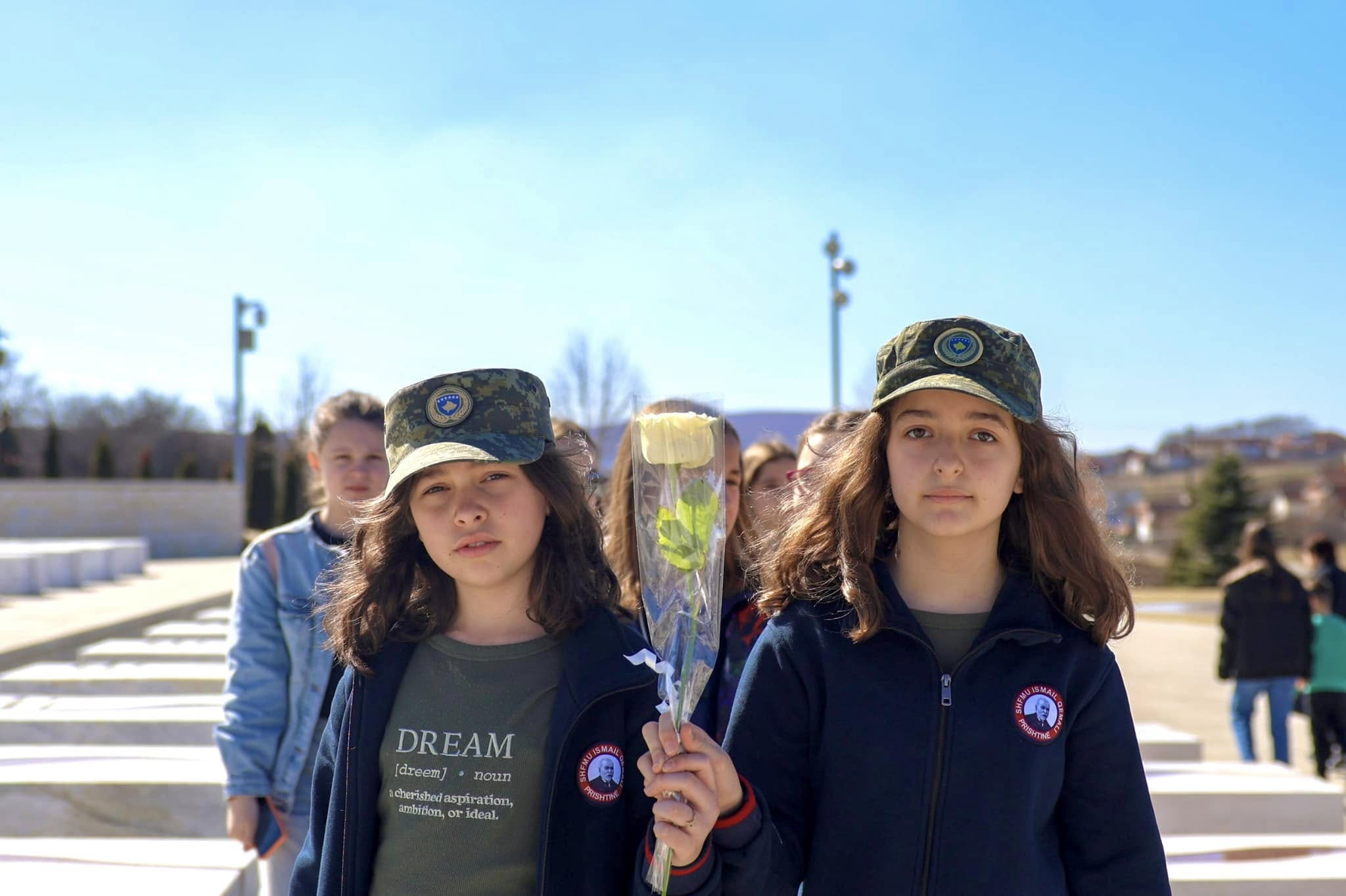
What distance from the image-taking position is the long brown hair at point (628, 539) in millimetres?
3213

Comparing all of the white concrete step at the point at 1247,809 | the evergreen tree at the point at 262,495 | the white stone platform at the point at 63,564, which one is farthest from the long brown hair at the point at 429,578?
the evergreen tree at the point at 262,495

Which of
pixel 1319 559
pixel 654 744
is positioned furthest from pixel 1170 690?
pixel 654 744

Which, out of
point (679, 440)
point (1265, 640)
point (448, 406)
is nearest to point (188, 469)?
point (1265, 640)

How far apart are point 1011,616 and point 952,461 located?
1.05 feet

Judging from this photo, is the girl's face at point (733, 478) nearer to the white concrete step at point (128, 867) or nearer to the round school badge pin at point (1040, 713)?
the round school badge pin at point (1040, 713)

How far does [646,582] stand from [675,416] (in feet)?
0.91

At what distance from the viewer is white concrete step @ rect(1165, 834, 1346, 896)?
3.79 meters

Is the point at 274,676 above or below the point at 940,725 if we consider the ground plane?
below

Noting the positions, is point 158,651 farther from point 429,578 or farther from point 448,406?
point 448,406

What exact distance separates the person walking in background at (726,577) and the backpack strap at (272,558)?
106cm

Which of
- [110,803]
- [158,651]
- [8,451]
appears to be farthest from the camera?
[8,451]

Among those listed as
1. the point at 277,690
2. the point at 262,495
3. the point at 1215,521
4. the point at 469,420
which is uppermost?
the point at 469,420

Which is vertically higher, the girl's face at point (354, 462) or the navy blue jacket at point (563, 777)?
the girl's face at point (354, 462)

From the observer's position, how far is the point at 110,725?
6.25 meters
